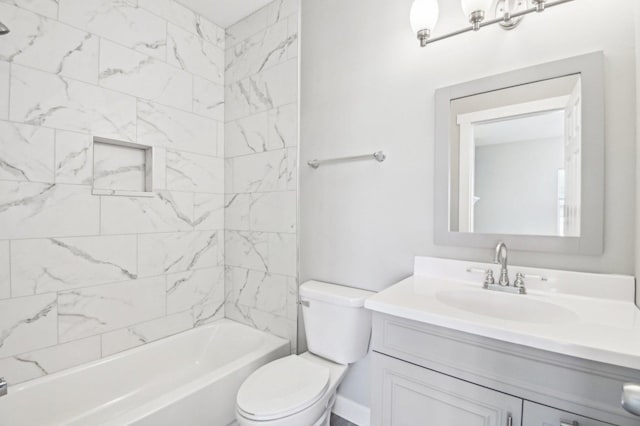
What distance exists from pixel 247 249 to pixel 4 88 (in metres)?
1.52

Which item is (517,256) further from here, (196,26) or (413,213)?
(196,26)

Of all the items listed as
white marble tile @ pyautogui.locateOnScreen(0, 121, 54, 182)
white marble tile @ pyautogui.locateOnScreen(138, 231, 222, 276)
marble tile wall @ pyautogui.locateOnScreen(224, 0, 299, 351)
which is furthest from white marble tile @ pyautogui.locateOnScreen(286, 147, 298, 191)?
white marble tile @ pyautogui.locateOnScreen(0, 121, 54, 182)

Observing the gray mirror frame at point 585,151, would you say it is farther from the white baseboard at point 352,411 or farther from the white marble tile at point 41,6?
the white marble tile at point 41,6

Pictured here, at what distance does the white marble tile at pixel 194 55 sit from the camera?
2.07 m

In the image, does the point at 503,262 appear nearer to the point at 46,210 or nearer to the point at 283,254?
the point at 283,254

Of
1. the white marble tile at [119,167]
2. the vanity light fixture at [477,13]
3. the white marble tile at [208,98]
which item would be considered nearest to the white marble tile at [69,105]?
the white marble tile at [119,167]

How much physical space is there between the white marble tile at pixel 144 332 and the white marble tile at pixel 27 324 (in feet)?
0.88

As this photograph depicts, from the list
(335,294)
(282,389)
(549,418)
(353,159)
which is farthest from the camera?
(353,159)

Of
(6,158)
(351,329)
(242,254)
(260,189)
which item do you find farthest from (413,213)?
(6,158)

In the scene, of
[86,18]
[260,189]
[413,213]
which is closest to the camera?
[413,213]

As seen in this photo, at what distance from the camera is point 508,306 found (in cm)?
120

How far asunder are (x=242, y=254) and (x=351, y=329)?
3.54 feet

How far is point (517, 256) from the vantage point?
50.6 inches

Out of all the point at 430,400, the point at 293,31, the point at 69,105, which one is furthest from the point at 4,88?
the point at 430,400
